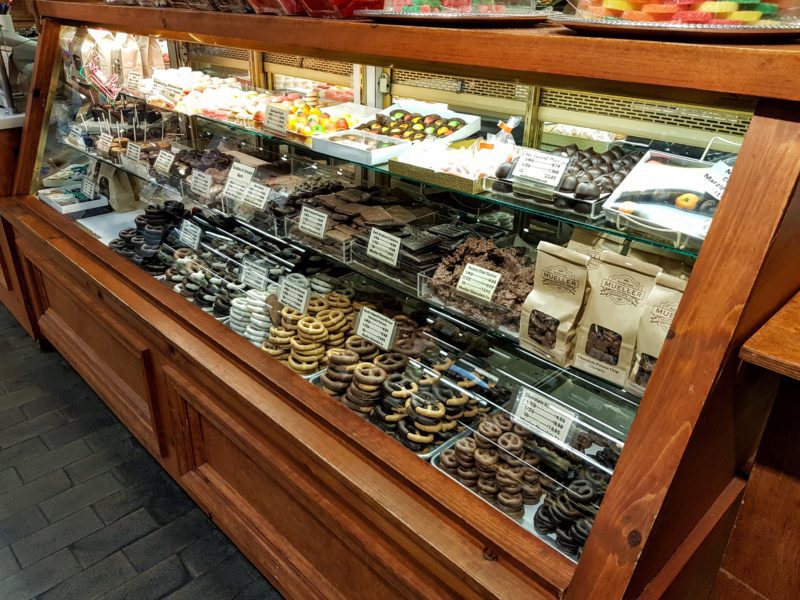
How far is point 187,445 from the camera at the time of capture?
86.3 inches

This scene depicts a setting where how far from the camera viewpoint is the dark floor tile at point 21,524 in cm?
224

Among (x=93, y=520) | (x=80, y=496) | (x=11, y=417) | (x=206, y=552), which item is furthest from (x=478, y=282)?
(x=11, y=417)

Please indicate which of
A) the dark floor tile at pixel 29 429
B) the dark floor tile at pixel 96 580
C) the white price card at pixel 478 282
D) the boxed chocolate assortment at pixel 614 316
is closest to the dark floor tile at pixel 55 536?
the dark floor tile at pixel 96 580

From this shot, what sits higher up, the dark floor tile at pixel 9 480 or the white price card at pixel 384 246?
the white price card at pixel 384 246

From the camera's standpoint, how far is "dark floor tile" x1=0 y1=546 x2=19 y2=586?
210cm

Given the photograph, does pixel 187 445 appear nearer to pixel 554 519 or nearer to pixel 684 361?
pixel 554 519

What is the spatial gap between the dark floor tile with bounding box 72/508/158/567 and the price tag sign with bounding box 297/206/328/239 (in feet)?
4.33

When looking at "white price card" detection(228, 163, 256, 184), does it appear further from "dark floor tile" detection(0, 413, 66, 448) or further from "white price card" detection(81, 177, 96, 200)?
"dark floor tile" detection(0, 413, 66, 448)

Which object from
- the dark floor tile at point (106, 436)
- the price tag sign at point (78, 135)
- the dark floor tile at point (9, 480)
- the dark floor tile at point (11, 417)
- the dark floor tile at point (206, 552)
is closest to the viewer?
the dark floor tile at point (206, 552)

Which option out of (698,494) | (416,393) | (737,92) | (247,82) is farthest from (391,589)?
(247,82)

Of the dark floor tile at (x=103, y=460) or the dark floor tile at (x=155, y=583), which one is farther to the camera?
the dark floor tile at (x=103, y=460)

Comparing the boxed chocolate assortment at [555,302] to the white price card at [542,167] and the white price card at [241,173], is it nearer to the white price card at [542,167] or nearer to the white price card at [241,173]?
the white price card at [542,167]

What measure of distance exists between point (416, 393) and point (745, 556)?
2.87 ft

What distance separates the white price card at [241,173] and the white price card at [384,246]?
712mm
